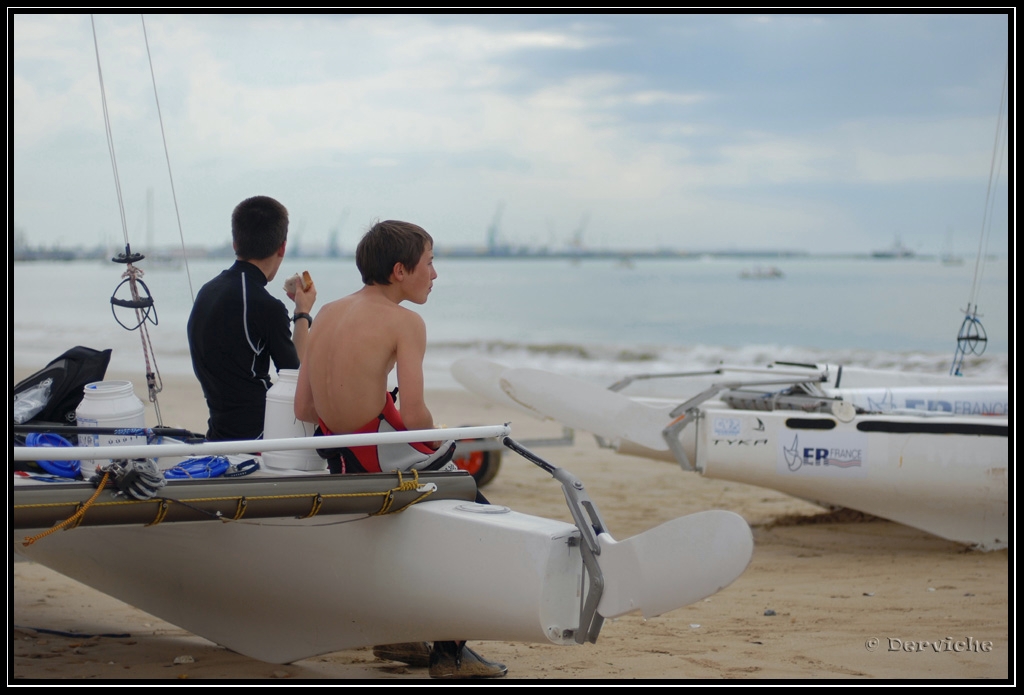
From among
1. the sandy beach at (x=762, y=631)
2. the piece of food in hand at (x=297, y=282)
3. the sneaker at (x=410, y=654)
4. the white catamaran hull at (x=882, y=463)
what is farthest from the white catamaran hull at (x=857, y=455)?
the piece of food in hand at (x=297, y=282)

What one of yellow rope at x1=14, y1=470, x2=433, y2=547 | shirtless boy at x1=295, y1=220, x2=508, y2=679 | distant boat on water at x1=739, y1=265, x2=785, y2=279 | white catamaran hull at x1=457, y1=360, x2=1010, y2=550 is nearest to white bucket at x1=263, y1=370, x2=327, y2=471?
shirtless boy at x1=295, y1=220, x2=508, y2=679

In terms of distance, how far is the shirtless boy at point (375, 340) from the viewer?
318 cm

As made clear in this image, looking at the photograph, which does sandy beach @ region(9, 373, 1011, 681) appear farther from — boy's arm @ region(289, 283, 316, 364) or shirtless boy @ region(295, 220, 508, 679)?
boy's arm @ region(289, 283, 316, 364)

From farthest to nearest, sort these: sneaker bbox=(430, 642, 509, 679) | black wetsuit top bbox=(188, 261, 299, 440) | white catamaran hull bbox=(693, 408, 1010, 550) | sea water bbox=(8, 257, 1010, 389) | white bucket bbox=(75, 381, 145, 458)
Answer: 1. sea water bbox=(8, 257, 1010, 389)
2. white catamaran hull bbox=(693, 408, 1010, 550)
3. black wetsuit top bbox=(188, 261, 299, 440)
4. sneaker bbox=(430, 642, 509, 679)
5. white bucket bbox=(75, 381, 145, 458)

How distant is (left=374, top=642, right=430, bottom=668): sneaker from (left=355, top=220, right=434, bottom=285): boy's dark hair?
1.51m

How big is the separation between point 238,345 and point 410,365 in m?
0.91

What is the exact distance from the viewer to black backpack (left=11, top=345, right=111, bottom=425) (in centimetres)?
388

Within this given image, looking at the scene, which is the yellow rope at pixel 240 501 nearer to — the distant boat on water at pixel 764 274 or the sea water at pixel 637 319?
the sea water at pixel 637 319

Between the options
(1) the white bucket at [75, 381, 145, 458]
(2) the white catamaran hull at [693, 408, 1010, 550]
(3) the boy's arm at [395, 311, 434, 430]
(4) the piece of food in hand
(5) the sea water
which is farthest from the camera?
(5) the sea water

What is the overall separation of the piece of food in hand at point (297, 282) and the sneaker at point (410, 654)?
56.4 inches

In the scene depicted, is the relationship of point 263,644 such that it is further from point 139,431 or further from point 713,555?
point 713,555

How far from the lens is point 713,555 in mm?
2686

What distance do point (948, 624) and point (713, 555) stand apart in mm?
2312
